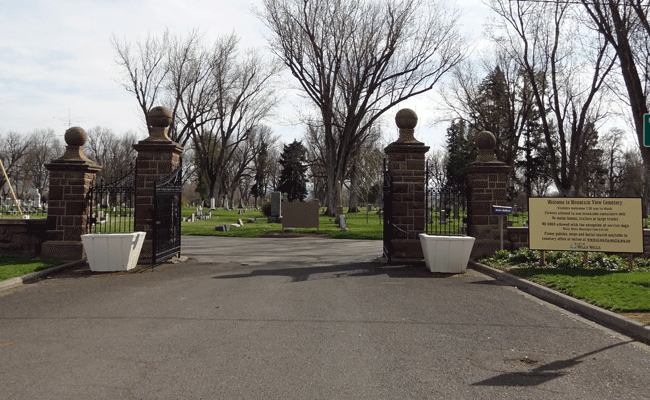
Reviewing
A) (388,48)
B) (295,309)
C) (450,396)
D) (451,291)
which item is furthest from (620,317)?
(388,48)

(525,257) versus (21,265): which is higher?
(525,257)

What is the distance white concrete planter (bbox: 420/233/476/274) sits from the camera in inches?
408

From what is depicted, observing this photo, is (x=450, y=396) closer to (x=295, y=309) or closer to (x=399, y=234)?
(x=295, y=309)

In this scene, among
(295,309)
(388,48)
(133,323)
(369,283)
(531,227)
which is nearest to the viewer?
(133,323)

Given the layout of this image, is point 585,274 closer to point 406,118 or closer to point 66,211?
point 406,118

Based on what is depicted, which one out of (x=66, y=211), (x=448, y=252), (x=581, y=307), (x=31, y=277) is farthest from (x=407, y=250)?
(x=66, y=211)

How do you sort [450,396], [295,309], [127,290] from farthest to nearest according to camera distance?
1. [127,290]
2. [295,309]
3. [450,396]

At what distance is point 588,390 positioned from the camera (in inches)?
155

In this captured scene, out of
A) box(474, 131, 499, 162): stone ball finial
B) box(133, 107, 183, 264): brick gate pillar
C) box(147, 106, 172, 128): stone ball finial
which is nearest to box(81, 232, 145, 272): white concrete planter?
box(133, 107, 183, 264): brick gate pillar

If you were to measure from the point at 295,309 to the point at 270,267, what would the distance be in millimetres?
4765

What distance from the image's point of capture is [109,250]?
10.2m

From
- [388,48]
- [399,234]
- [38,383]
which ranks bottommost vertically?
[38,383]

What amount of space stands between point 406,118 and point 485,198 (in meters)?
2.90

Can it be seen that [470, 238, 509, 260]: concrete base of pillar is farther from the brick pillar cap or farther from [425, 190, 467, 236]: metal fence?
the brick pillar cap
